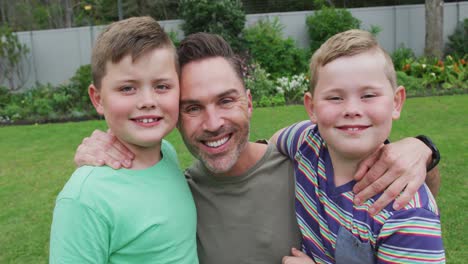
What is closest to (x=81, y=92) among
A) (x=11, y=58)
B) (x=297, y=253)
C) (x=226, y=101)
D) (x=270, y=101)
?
(x=11, y=58)

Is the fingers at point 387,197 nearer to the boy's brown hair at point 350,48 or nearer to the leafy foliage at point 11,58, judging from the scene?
the boy's brown hair at point 350,48

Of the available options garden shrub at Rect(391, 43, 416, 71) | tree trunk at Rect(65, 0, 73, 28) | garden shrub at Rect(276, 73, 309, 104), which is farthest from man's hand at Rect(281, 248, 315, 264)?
tree trunk at Rect(65, 0, 73, 28)

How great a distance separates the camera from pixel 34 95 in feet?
41.8

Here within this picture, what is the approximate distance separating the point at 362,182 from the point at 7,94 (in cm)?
1310

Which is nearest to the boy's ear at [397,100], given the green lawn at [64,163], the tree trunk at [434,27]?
the green lawn at [64,163]

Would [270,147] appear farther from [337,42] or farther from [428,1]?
[428,1]

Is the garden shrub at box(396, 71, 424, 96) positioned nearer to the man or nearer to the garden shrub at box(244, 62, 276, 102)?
the garden shrub at box(244, 62, 276, 102)

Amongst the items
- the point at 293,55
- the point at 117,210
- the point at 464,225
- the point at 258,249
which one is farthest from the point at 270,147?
the point at 293,55

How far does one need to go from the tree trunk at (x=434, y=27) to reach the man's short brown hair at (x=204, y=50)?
13.0 meters

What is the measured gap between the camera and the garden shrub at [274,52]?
43.9 feet

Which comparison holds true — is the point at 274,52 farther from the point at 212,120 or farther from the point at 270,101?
the point at 212,120

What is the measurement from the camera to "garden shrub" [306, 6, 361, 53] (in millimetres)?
14289

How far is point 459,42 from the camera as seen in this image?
14.5 m

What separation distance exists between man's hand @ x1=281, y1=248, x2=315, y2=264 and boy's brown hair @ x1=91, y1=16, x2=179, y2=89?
3.37 feet
